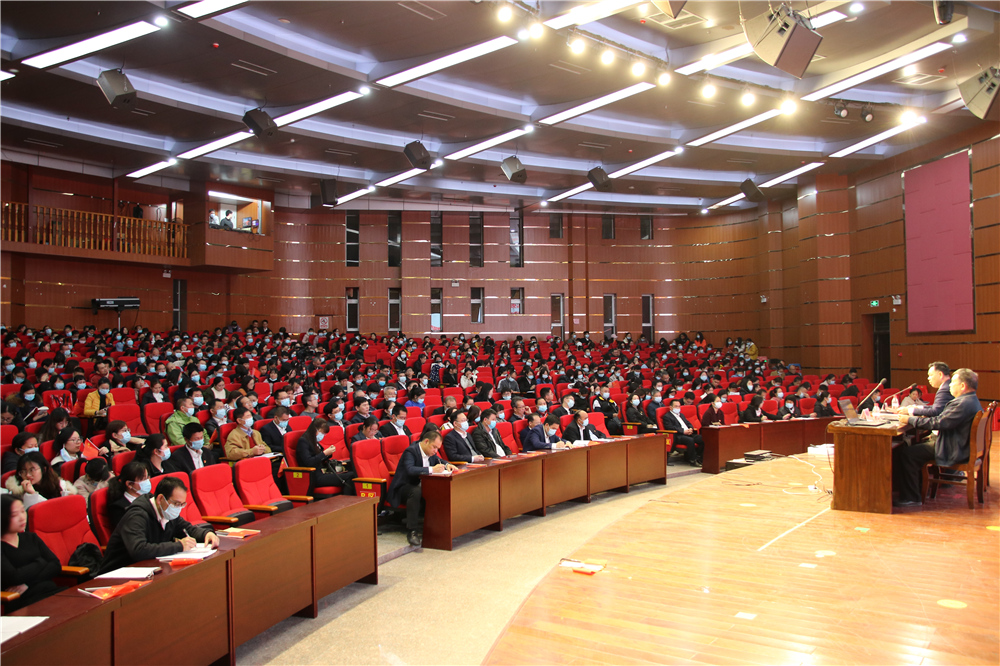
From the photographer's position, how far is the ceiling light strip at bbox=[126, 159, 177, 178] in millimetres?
14555

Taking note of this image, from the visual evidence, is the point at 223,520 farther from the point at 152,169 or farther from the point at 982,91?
the point at 152,169

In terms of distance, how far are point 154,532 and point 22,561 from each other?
2.03 ft

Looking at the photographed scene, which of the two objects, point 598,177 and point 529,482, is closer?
point 529,482

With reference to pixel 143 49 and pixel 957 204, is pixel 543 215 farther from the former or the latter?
pixel 143 49

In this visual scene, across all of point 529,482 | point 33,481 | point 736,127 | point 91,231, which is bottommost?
point 529,482

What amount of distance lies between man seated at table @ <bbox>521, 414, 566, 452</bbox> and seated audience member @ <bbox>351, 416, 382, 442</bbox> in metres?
1.68

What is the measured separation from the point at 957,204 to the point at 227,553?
1405 cm

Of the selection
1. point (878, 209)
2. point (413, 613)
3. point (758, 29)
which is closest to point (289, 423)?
point (413, 613)

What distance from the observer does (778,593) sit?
12.1ft

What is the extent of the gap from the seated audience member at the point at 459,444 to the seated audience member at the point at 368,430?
28.0 inches

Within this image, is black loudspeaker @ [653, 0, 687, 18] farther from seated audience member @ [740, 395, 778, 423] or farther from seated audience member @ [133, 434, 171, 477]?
seated audience member @ [740, 395, 778, 423]

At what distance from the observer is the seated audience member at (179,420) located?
721 cm

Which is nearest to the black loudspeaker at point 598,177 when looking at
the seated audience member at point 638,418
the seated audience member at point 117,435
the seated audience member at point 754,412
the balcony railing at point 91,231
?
the seated audience member at point 638,418

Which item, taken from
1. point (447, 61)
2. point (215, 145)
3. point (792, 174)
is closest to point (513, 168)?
point (447, 61)
